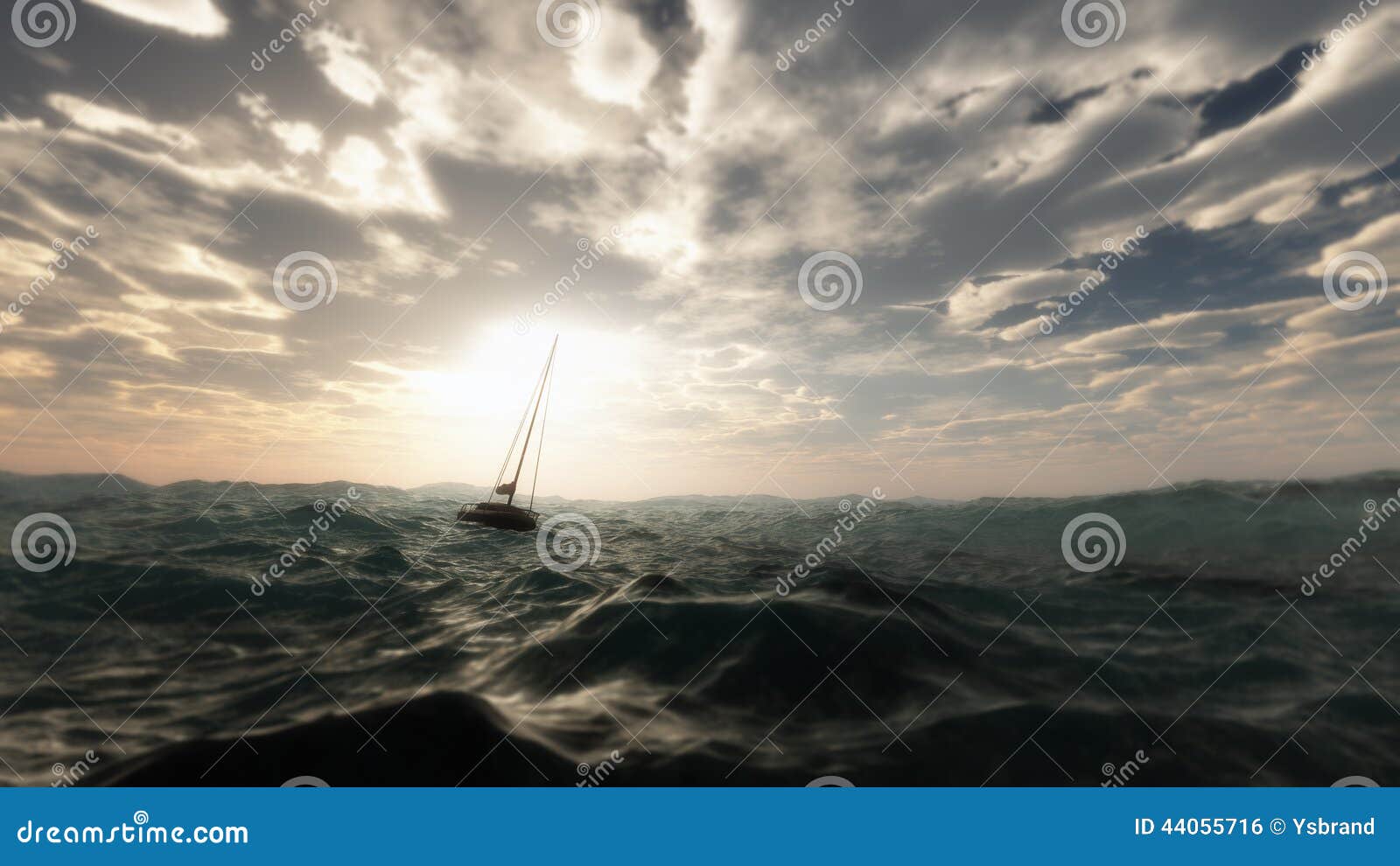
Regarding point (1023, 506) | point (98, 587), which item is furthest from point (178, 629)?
point (1023, 506)

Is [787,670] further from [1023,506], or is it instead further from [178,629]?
[1023,506]

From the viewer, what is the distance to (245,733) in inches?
234

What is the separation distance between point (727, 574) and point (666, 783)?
967cm
